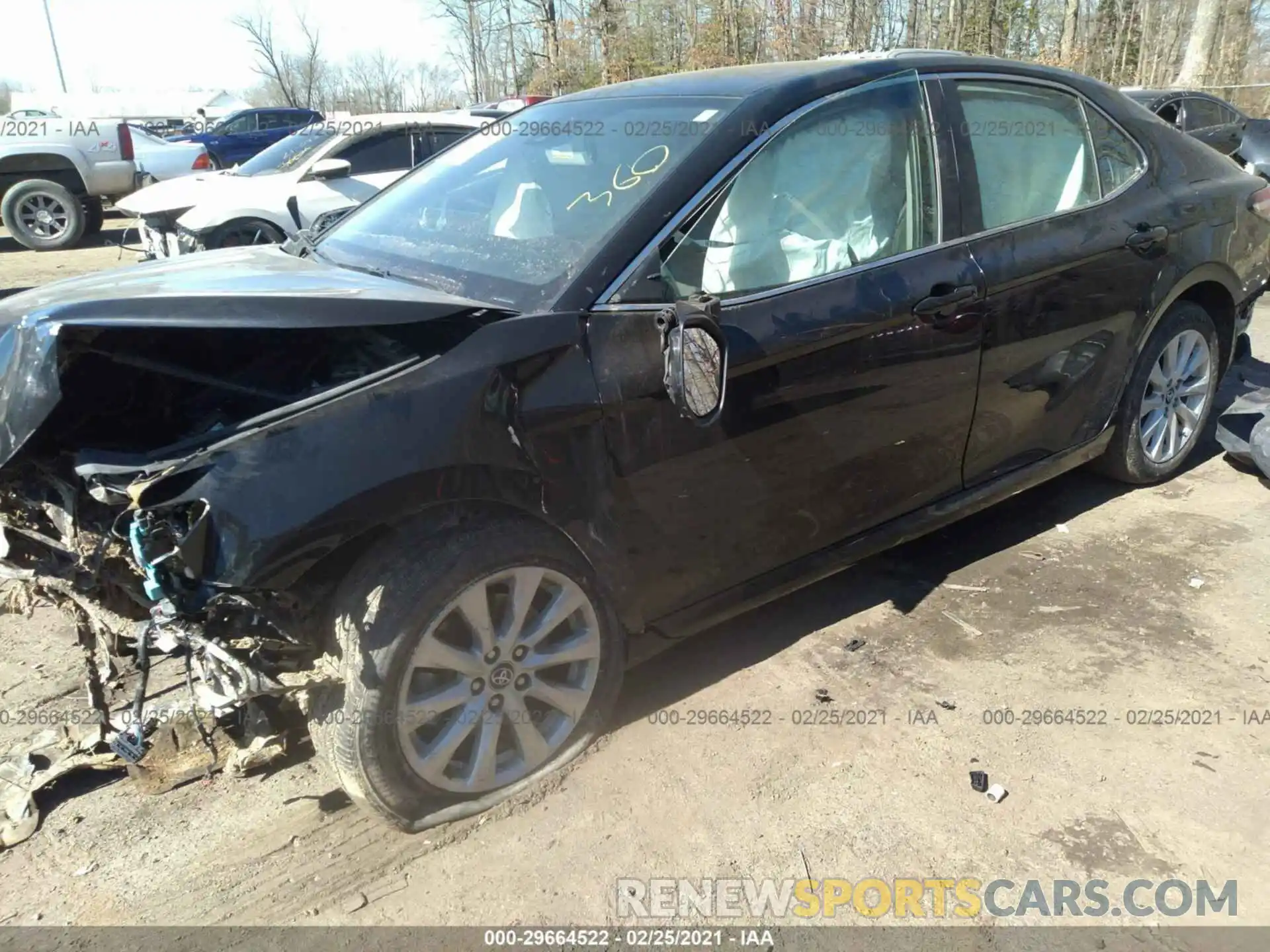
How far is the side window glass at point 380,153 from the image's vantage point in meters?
9.45

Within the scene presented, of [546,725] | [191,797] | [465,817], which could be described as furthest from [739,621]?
[191,797]

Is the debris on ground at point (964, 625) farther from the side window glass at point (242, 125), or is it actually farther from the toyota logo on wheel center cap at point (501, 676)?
the side window glass at point (242, 125)

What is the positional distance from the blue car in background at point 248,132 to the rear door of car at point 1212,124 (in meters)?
17.9

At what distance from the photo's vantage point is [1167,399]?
4.26 metres

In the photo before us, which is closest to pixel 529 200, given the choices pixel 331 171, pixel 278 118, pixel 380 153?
pixel 331 171

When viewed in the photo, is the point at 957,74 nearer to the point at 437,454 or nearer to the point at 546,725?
the point at 437,454

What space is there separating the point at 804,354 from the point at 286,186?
7825mm

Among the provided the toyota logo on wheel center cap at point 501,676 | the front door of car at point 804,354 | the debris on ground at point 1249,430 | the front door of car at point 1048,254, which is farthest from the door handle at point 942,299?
the debris on ground at point 1249,430

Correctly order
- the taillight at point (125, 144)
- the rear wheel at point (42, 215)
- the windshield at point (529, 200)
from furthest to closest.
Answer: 1. the taillight at point (125, 144)
2. the rear wheel at point (42, 215)
3. the windshield at point (529, 200)

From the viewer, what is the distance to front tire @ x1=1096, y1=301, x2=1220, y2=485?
13.3 ft

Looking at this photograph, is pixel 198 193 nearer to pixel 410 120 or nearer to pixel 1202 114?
pixel 410 120

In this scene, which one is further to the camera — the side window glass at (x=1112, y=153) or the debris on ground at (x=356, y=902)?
Answer: the side window glass at (x=1112, y=153)

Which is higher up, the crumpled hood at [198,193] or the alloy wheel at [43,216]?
the crumpled hood at [198,193]

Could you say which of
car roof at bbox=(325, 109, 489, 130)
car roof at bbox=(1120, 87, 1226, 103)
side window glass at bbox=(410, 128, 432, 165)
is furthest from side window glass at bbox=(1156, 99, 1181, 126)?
side window glass at bbox=(410, 128, 432, 165)
